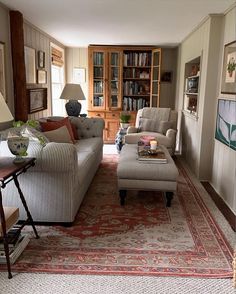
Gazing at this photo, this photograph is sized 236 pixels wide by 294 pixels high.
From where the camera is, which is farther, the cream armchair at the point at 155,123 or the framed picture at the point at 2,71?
the cream armchair at the point at 155,123

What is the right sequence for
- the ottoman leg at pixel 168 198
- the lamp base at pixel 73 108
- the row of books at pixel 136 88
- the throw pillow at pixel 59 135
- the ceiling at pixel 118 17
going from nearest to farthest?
the ottoman leg at pixel 168 198
the ceiling at pixel 118 17
the throw pillow at pixel 59 135
the lamp base at pixel 73 108
the row of books at pixel 136 88

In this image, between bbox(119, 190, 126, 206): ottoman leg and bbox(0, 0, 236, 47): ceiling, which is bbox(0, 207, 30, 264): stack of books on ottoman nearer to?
bbox(119, 190, 126, 206): ottoman leg

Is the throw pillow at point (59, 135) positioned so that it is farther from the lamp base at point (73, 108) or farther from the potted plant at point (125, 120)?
the potted plant at point (125, 120)

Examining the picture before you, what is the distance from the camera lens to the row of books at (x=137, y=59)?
245 inches

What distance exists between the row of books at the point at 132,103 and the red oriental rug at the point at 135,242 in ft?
11.4

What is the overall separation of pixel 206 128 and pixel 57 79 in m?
3.67

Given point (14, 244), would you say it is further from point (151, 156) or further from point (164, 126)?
point (164, 126)

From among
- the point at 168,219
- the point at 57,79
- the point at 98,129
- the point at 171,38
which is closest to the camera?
the point at 168,219

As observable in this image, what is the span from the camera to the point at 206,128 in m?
3.83

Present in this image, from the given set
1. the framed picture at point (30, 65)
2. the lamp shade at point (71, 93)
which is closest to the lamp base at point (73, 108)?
the lamp shade at point (71, 93)

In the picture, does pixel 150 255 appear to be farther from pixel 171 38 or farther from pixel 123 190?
pixel 171 38

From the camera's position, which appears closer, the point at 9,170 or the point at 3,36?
the point at 9,170

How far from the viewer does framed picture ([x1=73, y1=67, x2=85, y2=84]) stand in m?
6.61

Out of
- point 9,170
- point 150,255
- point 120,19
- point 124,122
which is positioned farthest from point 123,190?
point 124,122
